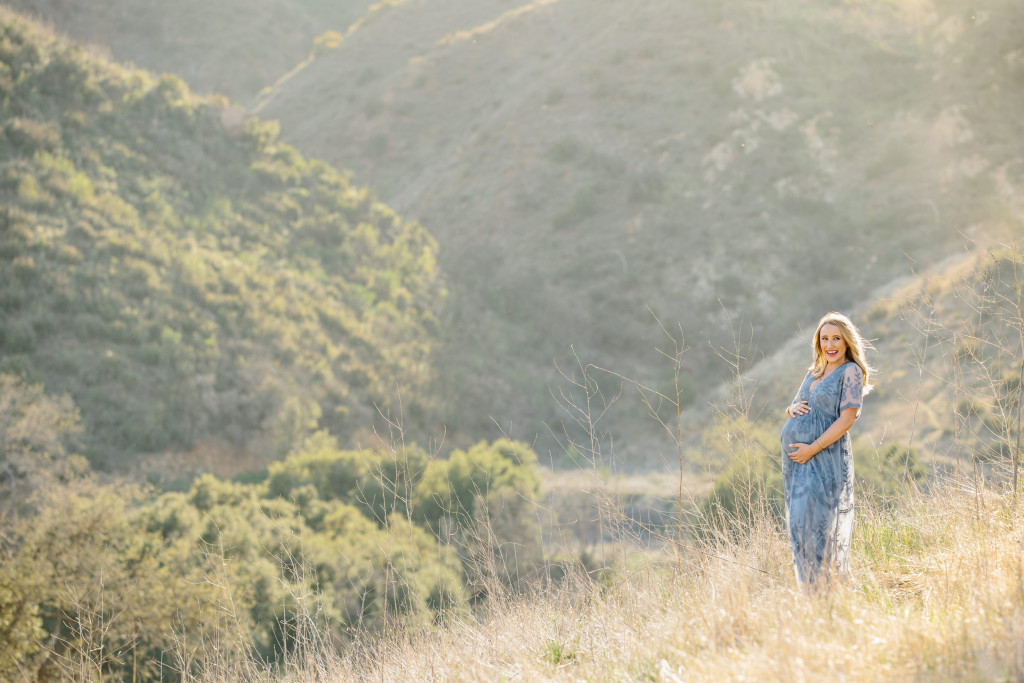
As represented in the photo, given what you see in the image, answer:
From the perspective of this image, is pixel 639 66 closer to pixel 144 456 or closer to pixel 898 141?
pixel 898 141

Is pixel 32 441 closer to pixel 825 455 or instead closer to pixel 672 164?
pixel 825 455

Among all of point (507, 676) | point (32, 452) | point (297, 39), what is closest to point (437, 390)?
point (32, 452)

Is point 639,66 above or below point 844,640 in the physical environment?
above

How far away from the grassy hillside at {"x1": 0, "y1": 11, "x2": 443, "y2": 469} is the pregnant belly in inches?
447

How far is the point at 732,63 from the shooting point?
31.6m

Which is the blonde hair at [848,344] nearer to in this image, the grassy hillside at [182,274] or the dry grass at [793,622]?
the dry grass at [793,622]

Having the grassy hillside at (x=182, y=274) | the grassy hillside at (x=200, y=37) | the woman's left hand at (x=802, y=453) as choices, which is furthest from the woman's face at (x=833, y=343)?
the grassy hillside at (x=200, y=37)

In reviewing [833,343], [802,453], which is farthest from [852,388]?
[802,453]

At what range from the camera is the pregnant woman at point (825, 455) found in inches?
114

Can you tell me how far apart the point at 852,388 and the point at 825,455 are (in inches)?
12.9

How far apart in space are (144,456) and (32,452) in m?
1.92

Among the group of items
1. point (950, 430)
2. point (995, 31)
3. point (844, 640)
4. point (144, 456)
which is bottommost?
point (950, 430)

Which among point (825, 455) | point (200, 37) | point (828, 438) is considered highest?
point (200, 37)

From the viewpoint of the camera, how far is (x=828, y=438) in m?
2.92
